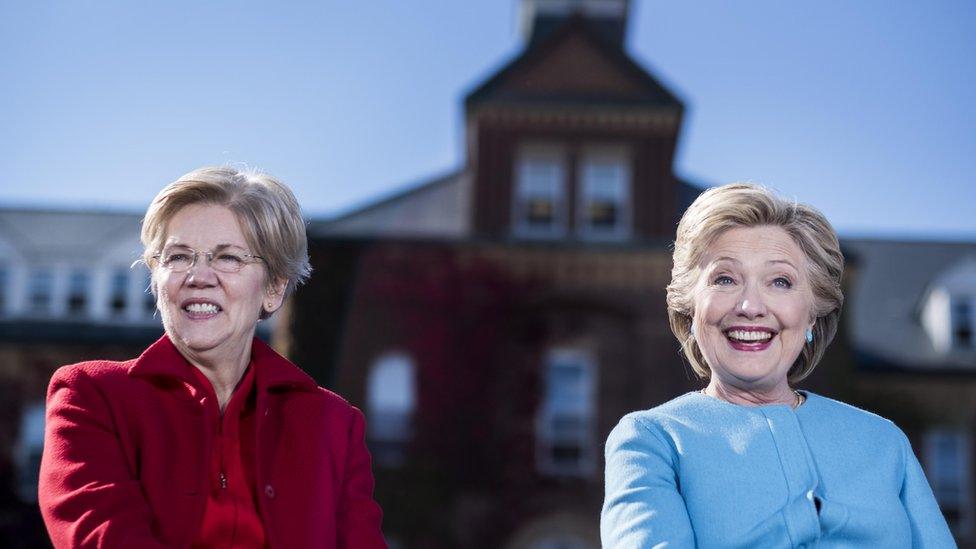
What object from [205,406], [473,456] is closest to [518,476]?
[473,456]

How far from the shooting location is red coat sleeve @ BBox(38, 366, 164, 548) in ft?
10.1

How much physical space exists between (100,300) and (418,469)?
1147cm

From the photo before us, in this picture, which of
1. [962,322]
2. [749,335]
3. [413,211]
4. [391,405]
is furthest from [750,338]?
[962,322]

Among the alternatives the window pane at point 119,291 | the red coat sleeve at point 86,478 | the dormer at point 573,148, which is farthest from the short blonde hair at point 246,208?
the window pane at point 119,291

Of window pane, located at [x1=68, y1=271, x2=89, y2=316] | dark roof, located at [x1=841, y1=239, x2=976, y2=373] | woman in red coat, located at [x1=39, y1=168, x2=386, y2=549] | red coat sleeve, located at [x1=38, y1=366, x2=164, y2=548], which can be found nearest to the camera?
red coat sleeve, located at [x1=38, y1=366, x2=164, y2=548]

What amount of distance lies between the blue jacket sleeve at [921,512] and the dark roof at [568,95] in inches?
763

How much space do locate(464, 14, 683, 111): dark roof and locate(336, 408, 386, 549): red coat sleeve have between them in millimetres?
19128

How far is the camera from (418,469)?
67.4 ft

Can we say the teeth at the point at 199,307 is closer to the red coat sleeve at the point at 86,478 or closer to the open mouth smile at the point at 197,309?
the open mouth smile at the point at 197,309

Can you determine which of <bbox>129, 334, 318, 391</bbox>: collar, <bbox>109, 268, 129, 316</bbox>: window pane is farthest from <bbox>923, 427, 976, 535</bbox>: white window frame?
<bbox>129, 334, 318, 391</bbox>: collar

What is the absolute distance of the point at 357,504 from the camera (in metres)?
3.56

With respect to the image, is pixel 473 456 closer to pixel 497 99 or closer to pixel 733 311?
pixel 497 99

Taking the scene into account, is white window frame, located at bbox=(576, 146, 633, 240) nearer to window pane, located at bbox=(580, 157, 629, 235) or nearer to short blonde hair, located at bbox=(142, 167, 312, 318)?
window pane, located at bbox=(580, 157, 629, 235)

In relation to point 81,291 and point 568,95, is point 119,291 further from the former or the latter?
point 568,95
